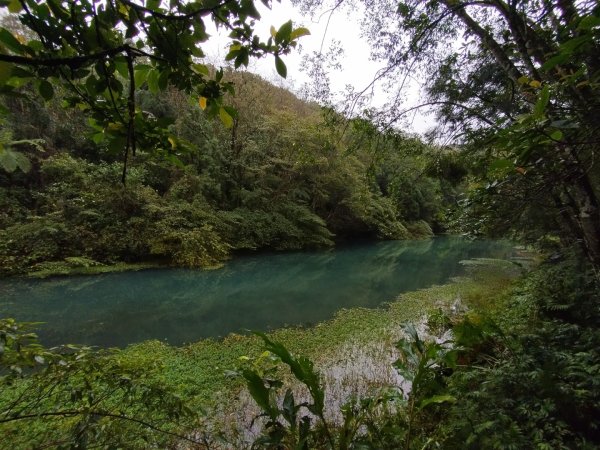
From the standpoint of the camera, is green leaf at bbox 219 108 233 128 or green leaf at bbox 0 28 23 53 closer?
green leaf at bbox 0 28 23 53

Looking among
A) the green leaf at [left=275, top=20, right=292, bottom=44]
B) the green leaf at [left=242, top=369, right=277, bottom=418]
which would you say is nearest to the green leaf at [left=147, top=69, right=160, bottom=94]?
the green leaf at [left=275, top=20, right=292, bottom=44]

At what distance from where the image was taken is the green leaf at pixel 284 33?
70 cm

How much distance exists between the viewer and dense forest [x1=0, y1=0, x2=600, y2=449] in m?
0.73

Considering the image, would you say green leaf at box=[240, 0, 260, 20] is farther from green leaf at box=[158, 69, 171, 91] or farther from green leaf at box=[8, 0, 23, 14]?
green leaf at box=[8, 0, 23, 14]

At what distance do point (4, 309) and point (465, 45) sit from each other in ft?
28.1

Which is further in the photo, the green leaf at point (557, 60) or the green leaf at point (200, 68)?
the green leaf at point (200, 68)

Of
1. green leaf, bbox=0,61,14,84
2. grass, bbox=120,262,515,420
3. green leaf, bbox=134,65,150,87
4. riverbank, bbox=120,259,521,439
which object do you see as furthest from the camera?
grass, bbox=120,262,515,420

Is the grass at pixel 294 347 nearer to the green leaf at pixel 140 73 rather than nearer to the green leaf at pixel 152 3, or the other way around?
the green leaf at pixel 140 73

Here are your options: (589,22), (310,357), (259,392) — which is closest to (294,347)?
(310,357)

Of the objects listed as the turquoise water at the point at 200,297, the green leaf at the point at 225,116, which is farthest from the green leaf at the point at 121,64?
the turquoise water at the point at 200,297

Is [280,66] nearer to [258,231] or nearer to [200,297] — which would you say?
[200,297]

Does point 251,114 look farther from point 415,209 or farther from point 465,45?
point 415,209

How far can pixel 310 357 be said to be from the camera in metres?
4.20

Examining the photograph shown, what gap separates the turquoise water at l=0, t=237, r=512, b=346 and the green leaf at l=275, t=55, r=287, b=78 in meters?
4.39
